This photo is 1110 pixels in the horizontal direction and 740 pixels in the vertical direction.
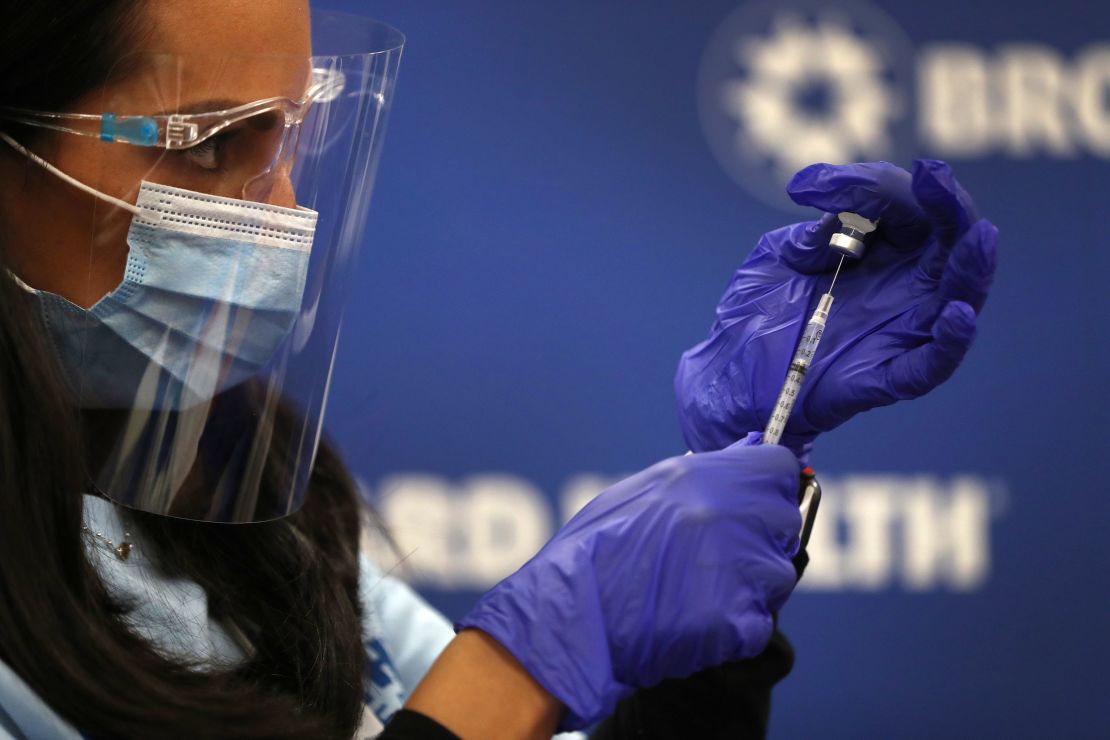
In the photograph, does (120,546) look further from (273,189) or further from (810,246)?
(810,246)

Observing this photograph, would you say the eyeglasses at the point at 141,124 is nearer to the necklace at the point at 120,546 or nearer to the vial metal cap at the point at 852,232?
the necklace at the point at 120,546

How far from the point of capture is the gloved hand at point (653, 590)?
2.30 ft

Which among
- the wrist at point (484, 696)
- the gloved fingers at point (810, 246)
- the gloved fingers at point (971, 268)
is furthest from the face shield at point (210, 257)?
the gloved fingers at point (971, 268)

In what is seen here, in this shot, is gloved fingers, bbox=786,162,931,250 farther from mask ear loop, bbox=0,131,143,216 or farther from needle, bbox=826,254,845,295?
mask ear loop, bbox=0,131,143,216

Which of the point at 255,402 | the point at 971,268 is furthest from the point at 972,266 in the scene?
the point at 255,402

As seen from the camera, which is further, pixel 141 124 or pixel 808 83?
pixel 808 83

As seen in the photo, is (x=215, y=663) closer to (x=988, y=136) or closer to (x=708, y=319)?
(x=708, y=319)

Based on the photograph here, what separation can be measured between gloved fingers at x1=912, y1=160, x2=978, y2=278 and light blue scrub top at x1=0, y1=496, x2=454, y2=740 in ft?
1.96

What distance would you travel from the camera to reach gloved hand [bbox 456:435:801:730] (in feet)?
2.30

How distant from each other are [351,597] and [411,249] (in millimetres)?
861

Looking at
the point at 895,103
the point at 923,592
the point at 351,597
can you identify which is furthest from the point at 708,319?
the point at 351,597

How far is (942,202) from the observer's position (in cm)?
73

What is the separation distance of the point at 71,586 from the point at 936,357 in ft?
2.05

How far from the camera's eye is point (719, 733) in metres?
0.85
